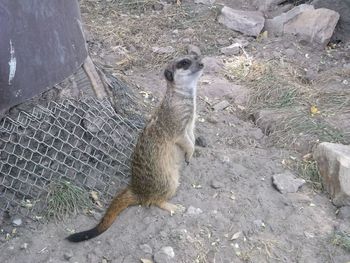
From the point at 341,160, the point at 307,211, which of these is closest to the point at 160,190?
the point at 307,211

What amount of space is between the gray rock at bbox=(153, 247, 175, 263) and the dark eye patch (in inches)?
37.8

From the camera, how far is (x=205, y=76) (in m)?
4.29

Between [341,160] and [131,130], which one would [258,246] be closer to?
[341,160]

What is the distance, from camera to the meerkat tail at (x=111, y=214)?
2.63 m

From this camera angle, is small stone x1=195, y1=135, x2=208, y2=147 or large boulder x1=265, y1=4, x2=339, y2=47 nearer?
small stone x1=195, y1=135, x2=208, y2=147

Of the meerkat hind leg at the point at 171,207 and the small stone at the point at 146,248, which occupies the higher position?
the small stone at the point at 146,248

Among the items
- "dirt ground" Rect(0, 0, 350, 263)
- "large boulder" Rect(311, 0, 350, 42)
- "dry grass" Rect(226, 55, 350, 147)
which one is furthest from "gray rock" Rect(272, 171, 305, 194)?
"large boulder" Rect(311, 0, 350, 42)

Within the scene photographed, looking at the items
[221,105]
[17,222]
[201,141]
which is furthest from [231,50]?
[17,222]

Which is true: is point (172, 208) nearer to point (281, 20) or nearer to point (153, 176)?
point (153, 176)

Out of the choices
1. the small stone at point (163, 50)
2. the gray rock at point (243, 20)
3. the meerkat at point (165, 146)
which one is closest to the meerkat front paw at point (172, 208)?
the meerkat at point (165, 146)

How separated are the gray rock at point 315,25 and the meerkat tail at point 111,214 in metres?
2.70

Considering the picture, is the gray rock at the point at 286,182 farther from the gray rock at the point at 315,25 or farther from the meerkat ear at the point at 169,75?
the gray rock at the point at 315,25

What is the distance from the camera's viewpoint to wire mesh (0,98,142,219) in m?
2.81

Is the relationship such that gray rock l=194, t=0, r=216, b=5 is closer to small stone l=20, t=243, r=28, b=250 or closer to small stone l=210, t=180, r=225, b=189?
small stone l=210, t=180, r=225, b=189
